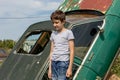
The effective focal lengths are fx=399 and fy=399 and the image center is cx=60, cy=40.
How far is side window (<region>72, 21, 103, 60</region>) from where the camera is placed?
6285mm

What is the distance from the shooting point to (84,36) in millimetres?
6391

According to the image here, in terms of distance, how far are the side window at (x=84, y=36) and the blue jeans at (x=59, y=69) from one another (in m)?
0.87

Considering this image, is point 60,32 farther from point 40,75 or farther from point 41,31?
point 41,31

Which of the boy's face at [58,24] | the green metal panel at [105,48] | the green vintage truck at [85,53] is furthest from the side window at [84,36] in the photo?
the boy's face at [58,24]

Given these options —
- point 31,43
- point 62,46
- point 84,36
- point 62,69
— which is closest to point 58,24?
point 62,46

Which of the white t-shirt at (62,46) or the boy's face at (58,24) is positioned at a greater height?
the boy's face at (58,24)

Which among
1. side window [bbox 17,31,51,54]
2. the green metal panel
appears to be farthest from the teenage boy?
side window [bbox 17,31,51,54]

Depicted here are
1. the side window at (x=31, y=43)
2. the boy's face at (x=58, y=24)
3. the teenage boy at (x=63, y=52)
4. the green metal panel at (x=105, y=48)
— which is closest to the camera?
the boy's face at (x=58, y=24)

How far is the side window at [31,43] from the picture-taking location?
710 centimetres

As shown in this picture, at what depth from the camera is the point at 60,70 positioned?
5.36 metres

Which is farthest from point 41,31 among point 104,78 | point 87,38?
point 104,78

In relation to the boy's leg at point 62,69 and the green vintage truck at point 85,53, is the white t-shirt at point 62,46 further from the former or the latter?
the green vintage truck at point 85,53

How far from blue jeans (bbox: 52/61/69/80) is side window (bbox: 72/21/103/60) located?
2.86ft

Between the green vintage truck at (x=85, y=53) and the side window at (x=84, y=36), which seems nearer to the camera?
the green vintage truck at (x=85, y=53)
